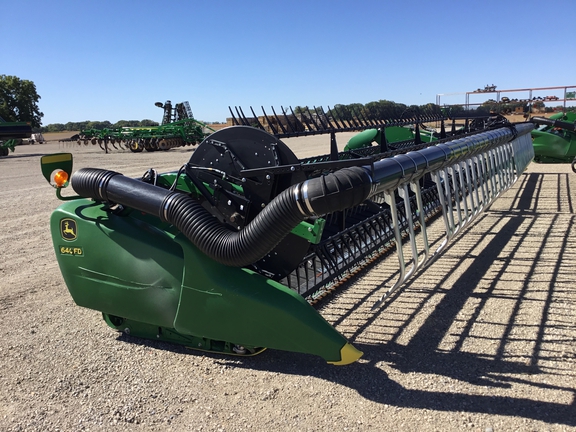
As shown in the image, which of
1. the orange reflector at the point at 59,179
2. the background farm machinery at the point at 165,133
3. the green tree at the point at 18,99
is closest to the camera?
the orange reflector at the point at 59,179

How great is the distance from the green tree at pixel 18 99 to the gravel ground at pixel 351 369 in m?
55.9

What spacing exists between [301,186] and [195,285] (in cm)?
109

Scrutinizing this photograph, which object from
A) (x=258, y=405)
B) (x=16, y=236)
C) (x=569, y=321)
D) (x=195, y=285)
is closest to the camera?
(x=258, y=405)

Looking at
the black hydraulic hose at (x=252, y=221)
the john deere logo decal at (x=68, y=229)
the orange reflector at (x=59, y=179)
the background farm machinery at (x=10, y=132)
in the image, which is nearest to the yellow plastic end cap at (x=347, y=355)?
the black hydraulic hose at (x=252, y=221)

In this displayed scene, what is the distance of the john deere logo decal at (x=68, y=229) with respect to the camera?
11.3 feet

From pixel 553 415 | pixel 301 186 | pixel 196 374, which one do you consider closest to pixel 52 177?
pixel 196 374

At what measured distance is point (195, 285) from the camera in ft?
10.2

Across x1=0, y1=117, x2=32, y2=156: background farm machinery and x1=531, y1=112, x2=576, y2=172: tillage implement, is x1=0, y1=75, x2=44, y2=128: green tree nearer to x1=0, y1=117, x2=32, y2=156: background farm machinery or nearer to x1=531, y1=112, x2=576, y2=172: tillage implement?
x1=0, y1=117, x2=32, y2=156: background farm machinery

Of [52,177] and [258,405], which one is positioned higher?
[52,177]

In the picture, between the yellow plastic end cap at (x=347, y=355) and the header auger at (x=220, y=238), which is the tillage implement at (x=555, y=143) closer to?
the header auger at (x=220, y=238)

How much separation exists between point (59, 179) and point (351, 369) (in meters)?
2.44

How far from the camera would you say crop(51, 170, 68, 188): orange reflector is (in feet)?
11.0

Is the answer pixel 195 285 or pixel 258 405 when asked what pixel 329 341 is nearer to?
pixel 258 405

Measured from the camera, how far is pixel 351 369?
10.3 feet
